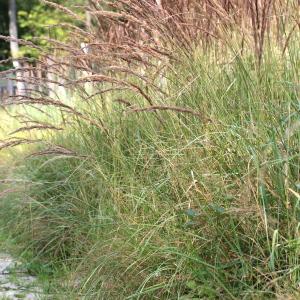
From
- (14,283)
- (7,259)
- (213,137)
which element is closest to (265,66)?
(213,137)

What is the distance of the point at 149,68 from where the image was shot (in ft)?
14.2

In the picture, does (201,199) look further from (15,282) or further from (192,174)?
(15,282)

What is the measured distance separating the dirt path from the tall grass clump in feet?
0.67

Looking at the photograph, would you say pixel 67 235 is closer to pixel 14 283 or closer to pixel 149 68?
pixel 14 283

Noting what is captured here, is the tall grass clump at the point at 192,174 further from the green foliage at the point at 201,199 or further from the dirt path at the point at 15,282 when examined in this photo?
the dirt path at the point at 15,282

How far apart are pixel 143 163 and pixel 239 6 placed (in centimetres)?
119

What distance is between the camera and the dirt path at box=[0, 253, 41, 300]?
12.8 ft

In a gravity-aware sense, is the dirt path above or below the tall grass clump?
below

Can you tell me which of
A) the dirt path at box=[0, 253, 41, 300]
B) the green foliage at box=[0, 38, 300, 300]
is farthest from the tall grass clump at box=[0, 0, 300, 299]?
the dirt path at box=[0, 253, 41, 300]

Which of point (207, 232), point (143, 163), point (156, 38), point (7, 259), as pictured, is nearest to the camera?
point (207, 232)

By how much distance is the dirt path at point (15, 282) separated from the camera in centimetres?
390

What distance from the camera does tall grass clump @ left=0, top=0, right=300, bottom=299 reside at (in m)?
2.82

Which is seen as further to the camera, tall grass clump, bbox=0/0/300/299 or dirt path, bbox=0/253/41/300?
dirt path, bbox=0/253/41/300

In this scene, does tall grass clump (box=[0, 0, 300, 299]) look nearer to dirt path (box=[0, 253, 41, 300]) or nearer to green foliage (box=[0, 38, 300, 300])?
green foliage (box=[0, 38, 300, 300])
